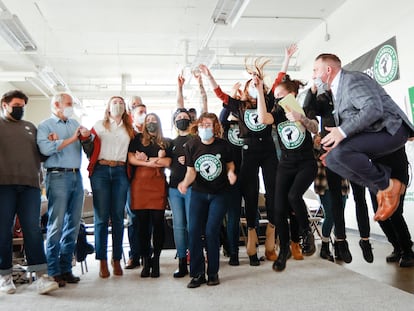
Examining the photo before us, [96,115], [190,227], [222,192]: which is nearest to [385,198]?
[222,192]

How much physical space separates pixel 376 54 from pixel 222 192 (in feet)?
14.2

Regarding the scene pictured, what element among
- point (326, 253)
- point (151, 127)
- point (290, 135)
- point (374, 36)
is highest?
point (374, 36)

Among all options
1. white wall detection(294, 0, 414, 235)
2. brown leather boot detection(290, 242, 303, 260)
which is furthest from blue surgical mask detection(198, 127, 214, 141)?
white wall detection(294, 0, 414, 235)

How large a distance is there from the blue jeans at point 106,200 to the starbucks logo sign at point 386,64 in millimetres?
4350

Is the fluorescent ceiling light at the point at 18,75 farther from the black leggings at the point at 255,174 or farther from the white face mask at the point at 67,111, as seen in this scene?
the black leggings at the point at 255,174

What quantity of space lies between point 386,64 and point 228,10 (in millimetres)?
2564

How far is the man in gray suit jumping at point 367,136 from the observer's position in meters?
2.17

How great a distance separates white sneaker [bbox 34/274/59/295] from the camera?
2.98 metres

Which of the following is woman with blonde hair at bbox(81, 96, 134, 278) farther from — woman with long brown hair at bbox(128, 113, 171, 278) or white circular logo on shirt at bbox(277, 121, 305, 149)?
white circular logo on shirt at bbox(277, 121, 305, 149)

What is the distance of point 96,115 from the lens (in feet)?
49.3

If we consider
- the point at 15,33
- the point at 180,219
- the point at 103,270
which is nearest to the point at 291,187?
the point at 180,219

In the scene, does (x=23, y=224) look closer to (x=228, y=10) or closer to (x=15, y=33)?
(x=228, y=10)

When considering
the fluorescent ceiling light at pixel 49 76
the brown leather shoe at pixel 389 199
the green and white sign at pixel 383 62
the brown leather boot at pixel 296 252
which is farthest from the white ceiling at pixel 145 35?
the brown leather shoe at pixel 389 199

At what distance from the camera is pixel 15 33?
642 centimetres
